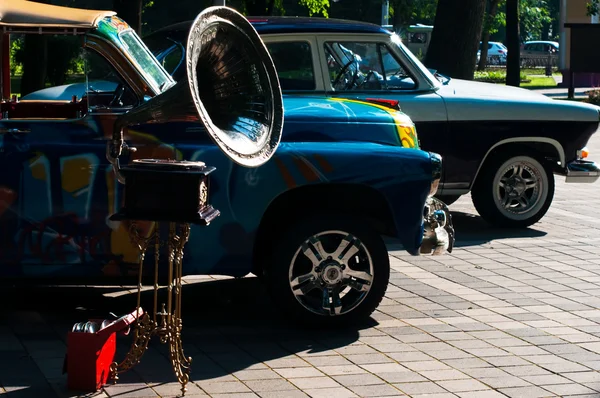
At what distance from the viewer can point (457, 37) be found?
16.5 m

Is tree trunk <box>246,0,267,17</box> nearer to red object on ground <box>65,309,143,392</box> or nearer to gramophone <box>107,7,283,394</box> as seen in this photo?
gramophone <box>107,7,283,394</box>

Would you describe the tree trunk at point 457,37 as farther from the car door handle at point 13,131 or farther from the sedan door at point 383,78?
the car door handle at point 13,131

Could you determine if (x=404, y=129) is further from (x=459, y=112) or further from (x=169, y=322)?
(x=459, y=112)

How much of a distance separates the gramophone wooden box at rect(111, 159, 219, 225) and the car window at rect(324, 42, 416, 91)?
5117 millimetres

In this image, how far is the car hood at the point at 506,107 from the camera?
1050 centimetres

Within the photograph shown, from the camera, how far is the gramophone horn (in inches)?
200

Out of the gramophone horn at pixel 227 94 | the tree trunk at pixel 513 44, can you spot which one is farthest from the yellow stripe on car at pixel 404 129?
the tree trunk at pixel 513 44

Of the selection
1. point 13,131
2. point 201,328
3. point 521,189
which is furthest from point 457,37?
point 13,131

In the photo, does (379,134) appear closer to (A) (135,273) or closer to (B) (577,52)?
(A) (135,273)

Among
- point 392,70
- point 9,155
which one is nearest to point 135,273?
point 9,155

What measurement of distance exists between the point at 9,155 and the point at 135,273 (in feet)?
3.35

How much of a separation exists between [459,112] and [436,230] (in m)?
3.65

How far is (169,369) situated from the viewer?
19.3 feet

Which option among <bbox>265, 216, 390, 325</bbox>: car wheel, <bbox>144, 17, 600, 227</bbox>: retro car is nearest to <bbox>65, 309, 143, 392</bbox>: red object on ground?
<bbox>265, 216, 390, 325</bbox>: car wheel
